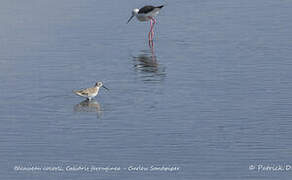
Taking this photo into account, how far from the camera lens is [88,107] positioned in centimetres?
1777

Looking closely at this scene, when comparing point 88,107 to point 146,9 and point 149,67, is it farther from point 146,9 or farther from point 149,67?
point 146,9

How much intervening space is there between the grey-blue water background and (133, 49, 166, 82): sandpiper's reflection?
1.8 inches

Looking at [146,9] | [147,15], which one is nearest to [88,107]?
[147,15]

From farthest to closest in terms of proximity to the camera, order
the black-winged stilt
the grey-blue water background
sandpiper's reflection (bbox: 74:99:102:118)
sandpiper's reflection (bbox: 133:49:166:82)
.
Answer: the black-winged stilt
sandpiper's reflection (bbox: 133:49:166:82)
sandpiper's reflection (bbox: 74:99:102:118)
the grey-blue water background

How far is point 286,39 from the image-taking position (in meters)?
23.9

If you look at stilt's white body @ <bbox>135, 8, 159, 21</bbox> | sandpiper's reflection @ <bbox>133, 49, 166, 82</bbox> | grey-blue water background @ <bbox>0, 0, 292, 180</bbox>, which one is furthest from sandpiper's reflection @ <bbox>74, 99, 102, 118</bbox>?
stilt's white body @ <bbox>135, 8, 159, 21</bbox>

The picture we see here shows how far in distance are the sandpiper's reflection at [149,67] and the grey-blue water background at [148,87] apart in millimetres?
47

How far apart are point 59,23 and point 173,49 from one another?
14.0 ft

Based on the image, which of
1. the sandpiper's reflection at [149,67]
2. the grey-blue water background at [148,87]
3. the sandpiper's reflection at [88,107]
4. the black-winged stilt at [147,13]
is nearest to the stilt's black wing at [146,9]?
the black-winged stilt at [147,13]

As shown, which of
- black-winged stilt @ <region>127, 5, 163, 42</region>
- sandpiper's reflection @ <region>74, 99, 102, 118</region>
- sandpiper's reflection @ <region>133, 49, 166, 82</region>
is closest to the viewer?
sandpiper's reflection @ <region>74, 99, 102, 118</region>

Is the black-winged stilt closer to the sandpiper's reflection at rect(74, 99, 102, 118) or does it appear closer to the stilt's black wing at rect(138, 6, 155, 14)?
the stilt's black wing at rect(138, 6, 155, 14)

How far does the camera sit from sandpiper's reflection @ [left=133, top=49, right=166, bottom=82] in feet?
66.9

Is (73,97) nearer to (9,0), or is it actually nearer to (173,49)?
(173,49)

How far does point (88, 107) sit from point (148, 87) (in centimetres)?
189
